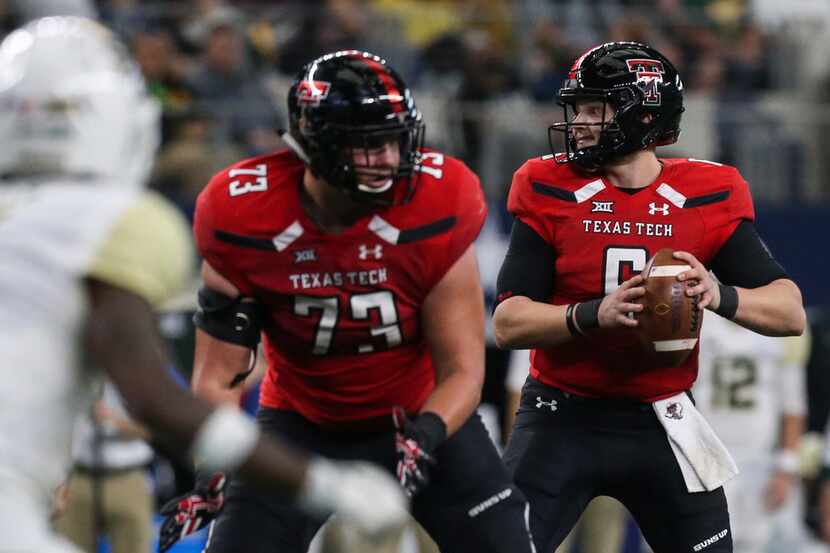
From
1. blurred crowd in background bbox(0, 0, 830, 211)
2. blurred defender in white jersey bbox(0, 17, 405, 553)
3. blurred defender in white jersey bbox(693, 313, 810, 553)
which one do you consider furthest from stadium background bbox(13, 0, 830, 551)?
blurred defender in white jersey bbox(0, 17, 405, 553)

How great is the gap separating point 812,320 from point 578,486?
4.54m

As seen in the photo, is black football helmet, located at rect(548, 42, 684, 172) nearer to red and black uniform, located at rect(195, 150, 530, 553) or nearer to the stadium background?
red and black uniform, located at rect(195, 150, 530, 553)

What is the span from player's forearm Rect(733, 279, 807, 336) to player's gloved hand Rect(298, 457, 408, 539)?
5.14 ft

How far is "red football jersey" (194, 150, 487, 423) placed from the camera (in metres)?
3.75

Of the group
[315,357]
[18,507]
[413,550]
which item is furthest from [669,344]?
[413,550]

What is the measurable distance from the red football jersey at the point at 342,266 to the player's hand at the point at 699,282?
54 centimetres

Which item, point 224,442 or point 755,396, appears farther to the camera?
point 755,396

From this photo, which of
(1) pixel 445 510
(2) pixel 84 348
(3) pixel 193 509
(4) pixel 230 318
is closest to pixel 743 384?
(1) pixel 445 510

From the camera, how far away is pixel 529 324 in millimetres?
3904

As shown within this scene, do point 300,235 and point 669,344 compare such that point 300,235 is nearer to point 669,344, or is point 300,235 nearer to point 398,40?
point 669,344

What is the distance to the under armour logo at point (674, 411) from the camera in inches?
159

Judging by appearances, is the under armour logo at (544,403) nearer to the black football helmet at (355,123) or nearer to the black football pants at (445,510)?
the black football pants at (445,510)

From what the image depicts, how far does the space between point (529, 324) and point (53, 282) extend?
1.61 meters

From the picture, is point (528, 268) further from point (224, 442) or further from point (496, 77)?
point (496, 77)
